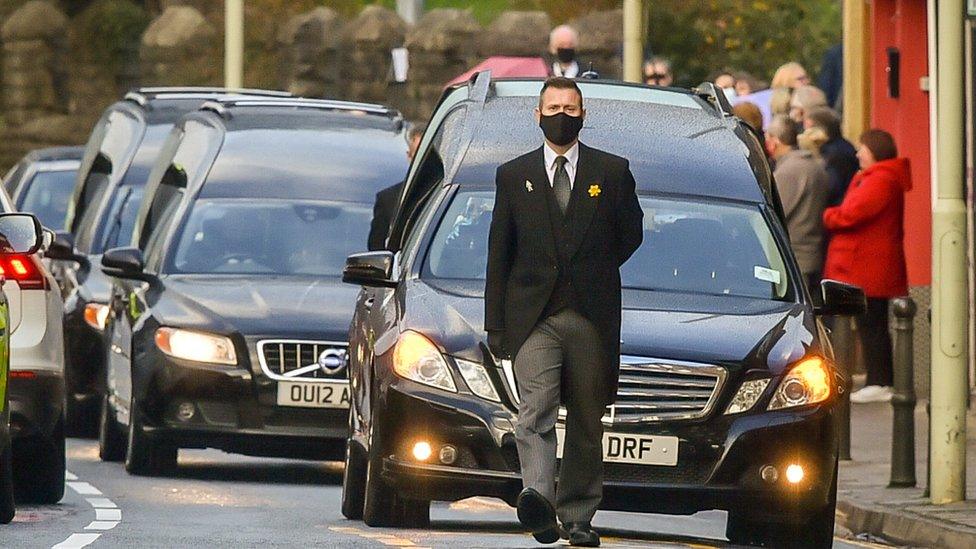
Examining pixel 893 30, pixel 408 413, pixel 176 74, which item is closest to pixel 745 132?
pixel 408 413

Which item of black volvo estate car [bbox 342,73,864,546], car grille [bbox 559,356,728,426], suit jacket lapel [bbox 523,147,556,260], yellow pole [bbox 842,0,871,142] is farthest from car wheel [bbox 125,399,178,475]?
yellow pole [bbox 842,0,871,142]

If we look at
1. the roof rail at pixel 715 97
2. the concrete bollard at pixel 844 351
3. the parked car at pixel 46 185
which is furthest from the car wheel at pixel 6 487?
the parked car at pixel 46 185

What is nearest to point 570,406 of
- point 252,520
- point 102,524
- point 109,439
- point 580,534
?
point 580,534

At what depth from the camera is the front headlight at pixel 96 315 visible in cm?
1866

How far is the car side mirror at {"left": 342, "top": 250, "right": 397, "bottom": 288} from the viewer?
12891 millimetres

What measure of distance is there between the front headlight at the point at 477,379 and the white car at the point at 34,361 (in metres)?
2.21

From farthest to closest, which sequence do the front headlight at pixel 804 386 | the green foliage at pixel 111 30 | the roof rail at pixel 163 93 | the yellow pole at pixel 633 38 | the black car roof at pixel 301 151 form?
the green foliage at pixel 111 30 < the yellow pole at pixel 633 38 < the roof rail at pixel 163 93 < the black car roof at pixel 301 151 < the front headlight at pixel 804 386

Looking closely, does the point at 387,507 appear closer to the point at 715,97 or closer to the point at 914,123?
the point at 715,97

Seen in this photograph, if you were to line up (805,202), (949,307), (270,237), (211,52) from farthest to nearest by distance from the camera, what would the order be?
(211,52), (805,202), (270,237), (949,307)

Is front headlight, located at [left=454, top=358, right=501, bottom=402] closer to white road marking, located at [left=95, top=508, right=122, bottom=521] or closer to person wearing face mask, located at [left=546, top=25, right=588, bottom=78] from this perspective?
white road marking, located at [left=95, top=508, right=122, bottom=521]

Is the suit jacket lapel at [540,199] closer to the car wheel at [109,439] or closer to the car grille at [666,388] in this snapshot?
the car grille at [666,388]

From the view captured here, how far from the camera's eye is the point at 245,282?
646 inches

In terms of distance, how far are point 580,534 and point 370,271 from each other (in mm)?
1874

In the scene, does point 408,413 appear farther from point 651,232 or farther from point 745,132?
point 745,132
